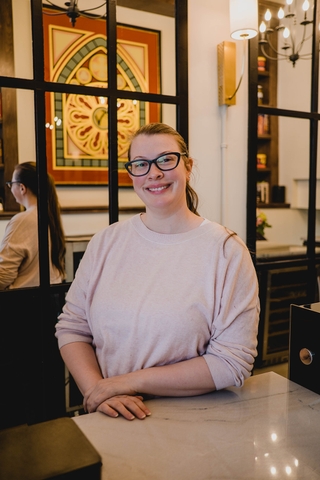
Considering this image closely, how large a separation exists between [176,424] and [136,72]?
2.99 metres

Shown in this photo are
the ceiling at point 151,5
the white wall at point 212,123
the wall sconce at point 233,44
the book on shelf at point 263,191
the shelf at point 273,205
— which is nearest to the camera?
the wall sconce at point 233,44

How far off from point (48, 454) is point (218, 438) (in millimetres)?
423

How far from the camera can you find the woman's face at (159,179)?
1.32 metres

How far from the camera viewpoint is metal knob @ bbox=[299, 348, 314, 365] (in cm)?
119

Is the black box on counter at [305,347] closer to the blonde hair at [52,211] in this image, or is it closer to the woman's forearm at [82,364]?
the woman's forearm at [82,364]

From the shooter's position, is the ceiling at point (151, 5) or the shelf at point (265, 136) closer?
the ceiling at point (151, 5)

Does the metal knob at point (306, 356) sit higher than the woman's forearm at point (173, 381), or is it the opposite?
the metal knob at point (306, 356)

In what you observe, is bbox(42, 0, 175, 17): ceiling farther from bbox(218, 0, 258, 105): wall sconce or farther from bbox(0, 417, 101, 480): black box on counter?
bbox(0, 417, 101, 480): black box on counter

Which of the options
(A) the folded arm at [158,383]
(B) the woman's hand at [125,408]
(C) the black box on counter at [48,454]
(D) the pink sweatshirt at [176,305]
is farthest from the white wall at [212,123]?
(C) the black box on counter at [48,454]

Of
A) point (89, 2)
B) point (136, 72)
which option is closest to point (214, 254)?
point (89, 2)

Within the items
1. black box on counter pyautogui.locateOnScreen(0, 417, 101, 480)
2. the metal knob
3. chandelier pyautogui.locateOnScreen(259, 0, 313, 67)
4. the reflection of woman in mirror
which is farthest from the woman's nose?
chandelier pyautogui.locateOnScreen(259, 0, 313, 67)

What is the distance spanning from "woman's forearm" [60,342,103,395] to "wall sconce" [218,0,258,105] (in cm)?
126

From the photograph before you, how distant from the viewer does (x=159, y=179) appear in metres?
1.31

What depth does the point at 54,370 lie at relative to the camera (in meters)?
1.71
